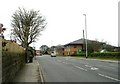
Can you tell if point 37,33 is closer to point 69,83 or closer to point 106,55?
point 106,55

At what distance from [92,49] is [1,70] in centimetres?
10150

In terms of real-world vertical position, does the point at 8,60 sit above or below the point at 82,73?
above

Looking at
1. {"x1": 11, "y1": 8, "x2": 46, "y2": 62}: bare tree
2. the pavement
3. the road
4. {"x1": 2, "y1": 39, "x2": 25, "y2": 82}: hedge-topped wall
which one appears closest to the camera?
{"x1": 2, "y1": 39, "x2": 25, "y2": 82}: hedge-topped wall

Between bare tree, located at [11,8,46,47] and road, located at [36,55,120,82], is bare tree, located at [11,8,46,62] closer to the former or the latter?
bare tree, located at [11,8,46,47]

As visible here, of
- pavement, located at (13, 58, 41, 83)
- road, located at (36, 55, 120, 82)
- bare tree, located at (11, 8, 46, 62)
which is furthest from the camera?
bare tree, located at (11, 8, 46, 62)

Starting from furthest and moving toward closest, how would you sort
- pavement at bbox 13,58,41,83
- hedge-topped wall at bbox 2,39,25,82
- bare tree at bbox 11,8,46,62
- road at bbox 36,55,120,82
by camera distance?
bare tree at bbox 11,8,46,62 < road at bbox 36,55,120,82 < pavement at bbox 13,58,41,83 < hedge-topped wall at bbox 2,39,25,82

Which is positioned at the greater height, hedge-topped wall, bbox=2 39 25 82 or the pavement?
hedge-topped wall, bbox=2 39 25 82

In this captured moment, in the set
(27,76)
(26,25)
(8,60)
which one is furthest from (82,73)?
(26,25)

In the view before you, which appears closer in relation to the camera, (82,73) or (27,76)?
(27,76)

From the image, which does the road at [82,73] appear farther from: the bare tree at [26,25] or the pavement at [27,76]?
the bare tree at [26,25]

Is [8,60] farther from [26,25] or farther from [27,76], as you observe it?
[26,25]

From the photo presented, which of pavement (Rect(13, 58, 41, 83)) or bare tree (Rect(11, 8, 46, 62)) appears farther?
bare tree (Rect(11, 8, 46, 62))

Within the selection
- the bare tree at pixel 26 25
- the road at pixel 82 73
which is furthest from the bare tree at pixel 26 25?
the road at pixel 82 73

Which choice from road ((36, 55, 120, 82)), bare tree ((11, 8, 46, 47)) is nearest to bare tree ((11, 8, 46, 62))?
bare tree ((11, 8, 46, 47))
